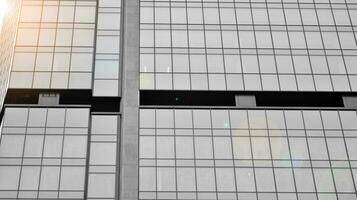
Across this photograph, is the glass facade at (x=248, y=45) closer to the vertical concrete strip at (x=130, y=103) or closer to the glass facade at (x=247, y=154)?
the vertical concrete strip at (x=130, y=103)

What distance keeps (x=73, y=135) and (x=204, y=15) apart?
21721 millimetres

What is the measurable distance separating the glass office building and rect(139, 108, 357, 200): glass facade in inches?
4.4

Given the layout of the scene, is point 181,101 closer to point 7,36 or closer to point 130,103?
point 130,103

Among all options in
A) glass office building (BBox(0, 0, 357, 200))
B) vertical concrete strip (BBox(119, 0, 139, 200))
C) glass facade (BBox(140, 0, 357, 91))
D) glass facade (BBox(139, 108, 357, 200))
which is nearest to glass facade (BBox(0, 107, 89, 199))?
glass office building (BBox(0, 0, 357, 200))

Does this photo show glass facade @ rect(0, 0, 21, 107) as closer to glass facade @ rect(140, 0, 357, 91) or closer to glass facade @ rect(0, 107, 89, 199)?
glass facade @ rect(0, 107, 89, 199)

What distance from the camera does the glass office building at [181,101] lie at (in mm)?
47938

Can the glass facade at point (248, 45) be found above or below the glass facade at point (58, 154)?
above

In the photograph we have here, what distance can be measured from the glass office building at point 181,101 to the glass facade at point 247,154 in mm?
113

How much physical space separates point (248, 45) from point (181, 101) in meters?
10.4

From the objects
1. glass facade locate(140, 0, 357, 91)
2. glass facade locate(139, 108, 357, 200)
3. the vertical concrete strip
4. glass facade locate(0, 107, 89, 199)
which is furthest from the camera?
glass facade locate(140, 0, 357, 91)

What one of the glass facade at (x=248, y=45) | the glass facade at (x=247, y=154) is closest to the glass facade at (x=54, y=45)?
the glass facade at (x=248, y=45)

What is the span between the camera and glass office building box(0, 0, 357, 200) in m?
47.9

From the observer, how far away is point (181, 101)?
5562cm

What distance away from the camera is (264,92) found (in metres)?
54.6
